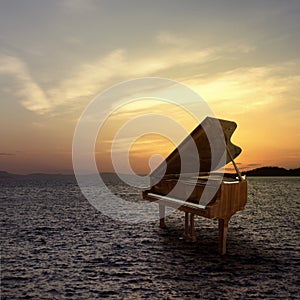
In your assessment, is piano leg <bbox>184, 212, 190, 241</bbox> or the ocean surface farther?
piano leg <bbox>184, 212, 190, 241</bbox>

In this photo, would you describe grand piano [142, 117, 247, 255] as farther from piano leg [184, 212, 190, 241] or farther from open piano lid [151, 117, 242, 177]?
piano leg [184, 212, 190, 241]

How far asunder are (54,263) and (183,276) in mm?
2366

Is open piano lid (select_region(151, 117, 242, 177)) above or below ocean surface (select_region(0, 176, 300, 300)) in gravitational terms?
above

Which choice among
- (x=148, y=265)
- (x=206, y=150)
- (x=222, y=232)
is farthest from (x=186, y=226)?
(x=206, y=150)

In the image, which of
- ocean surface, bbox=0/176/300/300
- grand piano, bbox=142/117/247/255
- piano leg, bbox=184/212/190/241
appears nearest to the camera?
ocean surface, bbox=0/176/300/300

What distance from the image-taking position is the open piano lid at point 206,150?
6.37m

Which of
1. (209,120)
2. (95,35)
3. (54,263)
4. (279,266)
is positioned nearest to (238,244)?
(279,266)

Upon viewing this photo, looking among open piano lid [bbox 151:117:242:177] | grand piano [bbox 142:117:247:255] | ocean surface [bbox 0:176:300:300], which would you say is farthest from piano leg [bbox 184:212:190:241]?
open piano lid [bbox 151:117:242:177]

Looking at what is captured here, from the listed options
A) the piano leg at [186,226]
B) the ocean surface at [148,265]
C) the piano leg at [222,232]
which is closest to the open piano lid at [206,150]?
the piano leg at [186,226]

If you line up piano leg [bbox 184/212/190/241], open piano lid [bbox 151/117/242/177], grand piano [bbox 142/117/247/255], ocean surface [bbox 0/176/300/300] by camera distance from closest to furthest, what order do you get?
ocean surface [bbox 0/176/300/300] < grand piano [bbox 142/117/247/255] < open piano lid [bbox 151/117/242/177] < piano leg [bbox 184/212/190/241]

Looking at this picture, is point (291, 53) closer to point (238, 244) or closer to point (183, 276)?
point (238, 244)

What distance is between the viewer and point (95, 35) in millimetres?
11406

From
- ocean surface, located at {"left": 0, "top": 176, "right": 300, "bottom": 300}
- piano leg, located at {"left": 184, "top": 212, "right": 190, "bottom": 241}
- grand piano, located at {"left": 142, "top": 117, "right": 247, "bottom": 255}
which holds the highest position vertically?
grand piano, located at {"left": 142, "top": 117, "right": 247, "bottom": 255}

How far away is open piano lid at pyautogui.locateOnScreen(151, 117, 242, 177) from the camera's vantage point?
637 cm
